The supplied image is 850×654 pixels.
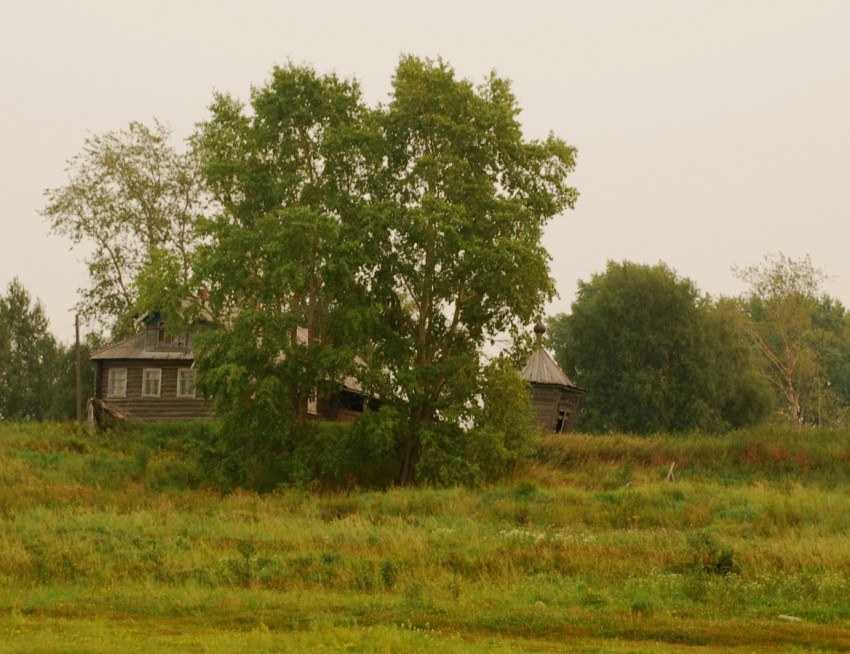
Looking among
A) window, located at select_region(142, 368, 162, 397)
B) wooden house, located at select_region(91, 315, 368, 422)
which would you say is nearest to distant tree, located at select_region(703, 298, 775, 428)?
wooden house, located at select_region(91, 315, 368, 422)

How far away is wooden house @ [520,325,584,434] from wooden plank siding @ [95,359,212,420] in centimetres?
1651

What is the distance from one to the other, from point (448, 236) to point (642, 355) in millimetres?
34169

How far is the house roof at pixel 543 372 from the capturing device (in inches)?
2537

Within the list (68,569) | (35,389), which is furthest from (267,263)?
(35,389)

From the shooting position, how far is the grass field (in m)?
19.4

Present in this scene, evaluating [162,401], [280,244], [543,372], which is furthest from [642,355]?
[280,244]

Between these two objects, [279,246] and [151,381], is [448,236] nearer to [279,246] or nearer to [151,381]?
[279,246]

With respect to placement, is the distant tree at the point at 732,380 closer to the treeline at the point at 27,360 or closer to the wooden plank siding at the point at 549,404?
the wooden plank siding at the point at 549,404

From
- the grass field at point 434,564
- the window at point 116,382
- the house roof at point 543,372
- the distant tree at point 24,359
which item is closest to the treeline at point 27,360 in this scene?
the distant tree at point 24,359

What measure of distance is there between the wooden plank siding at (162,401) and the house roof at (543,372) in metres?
16.4

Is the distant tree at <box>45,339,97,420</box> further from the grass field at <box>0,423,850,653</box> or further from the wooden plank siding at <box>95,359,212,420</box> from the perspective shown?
the grass field at <box>0,423,850,653</box>

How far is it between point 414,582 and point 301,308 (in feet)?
89.7

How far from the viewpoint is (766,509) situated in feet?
118

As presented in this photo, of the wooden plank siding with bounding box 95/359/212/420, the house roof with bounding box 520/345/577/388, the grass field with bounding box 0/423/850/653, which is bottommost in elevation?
A: the grass field with bounding box 0/423/850/653
